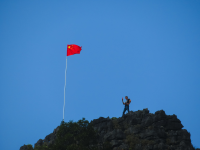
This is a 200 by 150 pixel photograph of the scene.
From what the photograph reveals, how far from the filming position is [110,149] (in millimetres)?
31094

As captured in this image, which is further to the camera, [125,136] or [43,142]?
[43,142]

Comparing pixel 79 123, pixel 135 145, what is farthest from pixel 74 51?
pixel 135 145

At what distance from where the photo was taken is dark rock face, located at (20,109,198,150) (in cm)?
3009

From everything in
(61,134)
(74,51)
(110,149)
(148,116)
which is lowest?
(110,149)

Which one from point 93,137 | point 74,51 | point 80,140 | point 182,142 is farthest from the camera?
point 74,51

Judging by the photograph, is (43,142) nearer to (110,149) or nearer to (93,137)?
(93,137)

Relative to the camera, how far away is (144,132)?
32.5 m

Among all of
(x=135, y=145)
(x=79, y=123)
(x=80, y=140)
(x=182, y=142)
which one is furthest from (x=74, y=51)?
(x=182, y=142)

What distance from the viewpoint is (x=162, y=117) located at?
112ft

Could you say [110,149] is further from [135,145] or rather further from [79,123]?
[79,123]

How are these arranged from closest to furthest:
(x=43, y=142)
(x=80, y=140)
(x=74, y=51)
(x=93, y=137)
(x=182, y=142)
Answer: (x=182, y=142) < (x=80, y=140) < (x=93, y=137) < (x=43, y=142) < (x=74, y=51)

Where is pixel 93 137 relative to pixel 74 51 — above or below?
below

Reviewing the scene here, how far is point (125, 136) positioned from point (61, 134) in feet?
30.7

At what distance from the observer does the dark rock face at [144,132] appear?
1185 inches
